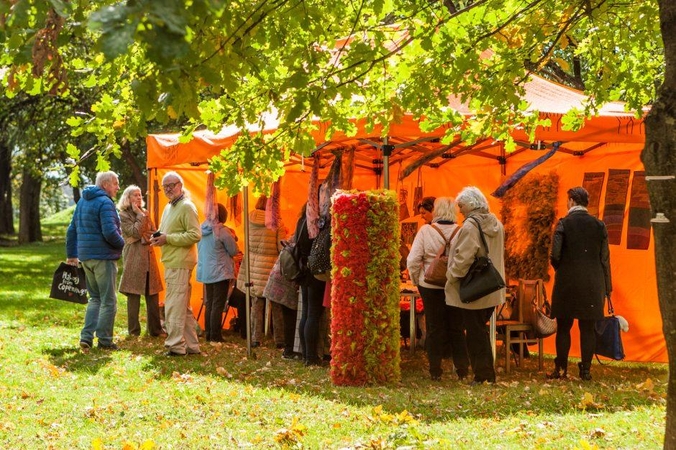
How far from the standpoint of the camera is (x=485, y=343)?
337 inches

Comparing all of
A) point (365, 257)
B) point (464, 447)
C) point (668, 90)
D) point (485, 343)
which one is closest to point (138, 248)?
point (365, 257)

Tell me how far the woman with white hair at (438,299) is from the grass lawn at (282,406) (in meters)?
0.32

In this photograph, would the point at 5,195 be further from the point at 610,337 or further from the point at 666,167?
the point at 666,167

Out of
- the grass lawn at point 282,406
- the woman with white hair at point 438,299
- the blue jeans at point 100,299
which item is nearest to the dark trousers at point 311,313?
the grass lawn at point 282,406

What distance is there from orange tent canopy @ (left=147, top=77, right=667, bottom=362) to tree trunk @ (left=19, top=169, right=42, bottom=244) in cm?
2577

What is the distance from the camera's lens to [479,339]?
8.55 metres

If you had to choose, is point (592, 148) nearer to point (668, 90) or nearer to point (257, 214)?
point (257, 214)

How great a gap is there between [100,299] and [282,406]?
4.03 meters

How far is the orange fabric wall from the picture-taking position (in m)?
10.9

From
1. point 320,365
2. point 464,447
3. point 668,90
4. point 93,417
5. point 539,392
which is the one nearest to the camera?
point 668,90

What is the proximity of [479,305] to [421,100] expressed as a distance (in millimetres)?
2848

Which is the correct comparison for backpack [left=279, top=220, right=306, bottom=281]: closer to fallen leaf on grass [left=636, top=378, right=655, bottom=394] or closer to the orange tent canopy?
the orange tent canopy

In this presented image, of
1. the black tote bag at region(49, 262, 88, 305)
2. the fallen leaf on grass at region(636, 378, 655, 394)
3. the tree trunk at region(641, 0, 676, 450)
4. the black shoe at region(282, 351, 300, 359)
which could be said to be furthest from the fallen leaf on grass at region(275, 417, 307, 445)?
the black tote bag at region(49, 262, 88, 305)

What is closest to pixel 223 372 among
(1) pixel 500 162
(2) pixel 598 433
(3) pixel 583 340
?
(3) pixel 583 340
